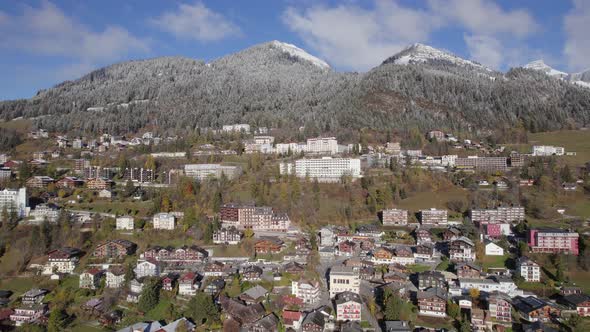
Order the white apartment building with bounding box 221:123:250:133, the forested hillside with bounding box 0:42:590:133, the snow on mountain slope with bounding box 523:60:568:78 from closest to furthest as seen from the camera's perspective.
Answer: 1. the white apartment building with bounding box 221:123:250:133
2. the forested hillside with bounding box 0:42:590:133
3. the snow on mountain slope with bounding box 523:60:568:78

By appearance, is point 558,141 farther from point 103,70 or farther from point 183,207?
point 103,70

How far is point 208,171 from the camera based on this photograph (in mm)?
43156

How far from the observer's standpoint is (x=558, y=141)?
170 feet

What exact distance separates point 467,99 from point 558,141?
56.3 ft

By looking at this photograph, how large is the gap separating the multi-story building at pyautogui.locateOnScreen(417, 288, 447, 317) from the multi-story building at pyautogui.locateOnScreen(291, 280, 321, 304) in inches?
183

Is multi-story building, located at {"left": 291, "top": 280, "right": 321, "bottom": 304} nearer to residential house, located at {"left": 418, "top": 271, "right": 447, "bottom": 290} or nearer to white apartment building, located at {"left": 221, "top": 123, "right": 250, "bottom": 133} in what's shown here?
residential house, located at {"left": 418, "top": 271, "right": 447, "bottom": 290}

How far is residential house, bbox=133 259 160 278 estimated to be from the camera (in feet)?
80.4

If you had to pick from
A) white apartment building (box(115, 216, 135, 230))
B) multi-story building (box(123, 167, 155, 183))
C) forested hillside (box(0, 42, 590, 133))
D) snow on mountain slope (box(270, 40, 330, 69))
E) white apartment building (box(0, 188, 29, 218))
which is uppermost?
snow on mountain slope (box(270, 40, 330, 69))

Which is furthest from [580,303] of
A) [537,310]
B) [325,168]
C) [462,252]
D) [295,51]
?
[295,51]

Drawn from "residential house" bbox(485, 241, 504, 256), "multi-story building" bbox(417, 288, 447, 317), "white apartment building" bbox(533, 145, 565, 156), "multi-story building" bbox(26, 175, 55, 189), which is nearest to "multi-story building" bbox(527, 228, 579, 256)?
"residential house" bbox(485, 241, 504, 256)

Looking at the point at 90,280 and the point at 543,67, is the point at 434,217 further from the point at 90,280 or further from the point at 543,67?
Result: the point at 543,67

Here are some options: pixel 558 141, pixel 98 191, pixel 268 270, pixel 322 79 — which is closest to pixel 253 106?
pixel 322 79

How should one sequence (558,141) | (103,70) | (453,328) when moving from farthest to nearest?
(103,70)
(558,141)
(453,328)

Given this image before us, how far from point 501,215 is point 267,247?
16.4m
